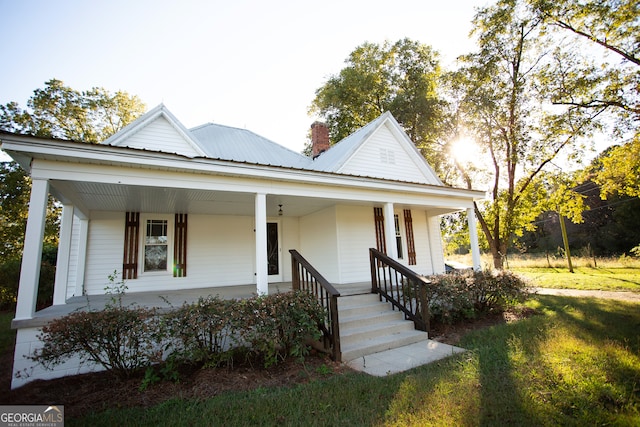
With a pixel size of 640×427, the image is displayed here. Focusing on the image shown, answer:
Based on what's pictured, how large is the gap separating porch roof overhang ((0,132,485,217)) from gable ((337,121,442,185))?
2.41 meters

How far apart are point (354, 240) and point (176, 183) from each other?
5.38 metres

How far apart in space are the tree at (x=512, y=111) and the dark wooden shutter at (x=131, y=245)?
15.4 m

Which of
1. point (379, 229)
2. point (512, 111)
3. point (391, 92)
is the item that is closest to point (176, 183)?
point (379, 229)

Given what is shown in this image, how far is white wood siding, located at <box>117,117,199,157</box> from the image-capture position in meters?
8.48

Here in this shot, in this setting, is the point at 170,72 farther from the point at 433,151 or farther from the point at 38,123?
the point at 433,151

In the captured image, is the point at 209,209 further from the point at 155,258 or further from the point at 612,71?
the point at 612,71

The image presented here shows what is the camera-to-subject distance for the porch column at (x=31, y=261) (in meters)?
4.18

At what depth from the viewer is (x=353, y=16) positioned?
889 centimetres

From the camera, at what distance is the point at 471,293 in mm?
6562

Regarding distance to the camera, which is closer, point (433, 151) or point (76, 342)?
point (76, 342)

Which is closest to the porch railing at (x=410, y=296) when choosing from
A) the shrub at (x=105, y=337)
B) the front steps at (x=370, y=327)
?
the front steps at (x=370, y=327)

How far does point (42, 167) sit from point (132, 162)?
1.23 m

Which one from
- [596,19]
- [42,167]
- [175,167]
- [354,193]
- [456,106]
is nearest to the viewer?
[42,167]

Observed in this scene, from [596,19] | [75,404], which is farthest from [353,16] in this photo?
[596,19]
